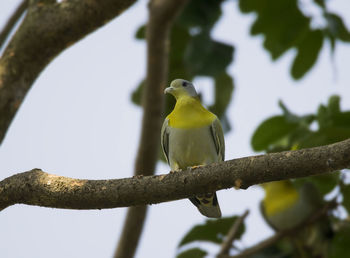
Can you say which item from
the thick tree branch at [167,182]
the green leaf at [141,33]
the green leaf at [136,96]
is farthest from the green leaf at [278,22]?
the thick tree branch at [167,182]

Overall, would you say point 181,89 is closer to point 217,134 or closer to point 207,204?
point 217,134

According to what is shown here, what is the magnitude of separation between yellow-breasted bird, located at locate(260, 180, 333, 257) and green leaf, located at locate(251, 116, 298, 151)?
1.81 feet

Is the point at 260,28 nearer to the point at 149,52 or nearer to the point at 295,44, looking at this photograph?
the point at 295,44

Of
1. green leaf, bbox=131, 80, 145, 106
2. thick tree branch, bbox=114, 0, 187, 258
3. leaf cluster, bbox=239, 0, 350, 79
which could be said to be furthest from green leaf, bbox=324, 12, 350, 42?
green leaf, bbox=131, 80, 145, 106

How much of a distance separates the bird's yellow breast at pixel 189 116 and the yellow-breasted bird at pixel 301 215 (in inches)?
61.0

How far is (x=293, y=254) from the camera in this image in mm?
5023

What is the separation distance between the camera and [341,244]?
455 centimetres

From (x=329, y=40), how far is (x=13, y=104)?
2683mm

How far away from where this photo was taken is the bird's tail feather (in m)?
3.45

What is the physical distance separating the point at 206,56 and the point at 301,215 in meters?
1.80

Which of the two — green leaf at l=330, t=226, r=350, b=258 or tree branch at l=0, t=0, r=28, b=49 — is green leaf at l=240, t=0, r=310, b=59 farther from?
tree branch at l=0, t=0, r=28, b=49

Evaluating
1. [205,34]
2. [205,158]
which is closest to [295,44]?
[205,34]

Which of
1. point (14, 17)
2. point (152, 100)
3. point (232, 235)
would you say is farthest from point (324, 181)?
point (14, 17)

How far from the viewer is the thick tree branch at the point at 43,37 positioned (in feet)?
12.1
